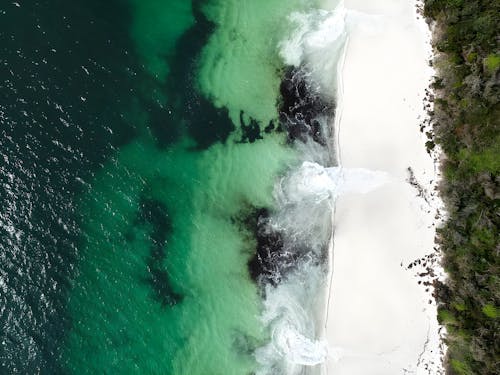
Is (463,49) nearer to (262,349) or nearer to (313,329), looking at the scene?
(313,329)

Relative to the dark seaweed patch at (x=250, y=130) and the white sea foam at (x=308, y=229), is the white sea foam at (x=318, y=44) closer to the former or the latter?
the white sea foam at (x=308, y=229)

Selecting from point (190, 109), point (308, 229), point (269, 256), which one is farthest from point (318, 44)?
point (269, 256)

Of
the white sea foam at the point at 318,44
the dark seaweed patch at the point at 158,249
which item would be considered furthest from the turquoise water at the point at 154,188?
the white sea foam at the point at 318,44

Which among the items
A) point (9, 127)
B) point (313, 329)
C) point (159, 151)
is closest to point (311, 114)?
point (159, 151)

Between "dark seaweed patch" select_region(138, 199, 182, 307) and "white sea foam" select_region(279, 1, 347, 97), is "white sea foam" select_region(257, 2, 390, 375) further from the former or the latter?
"dark seaweed patch" select_region(138, 199, 182, 307)

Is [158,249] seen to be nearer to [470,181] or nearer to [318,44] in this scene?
[318,44]
